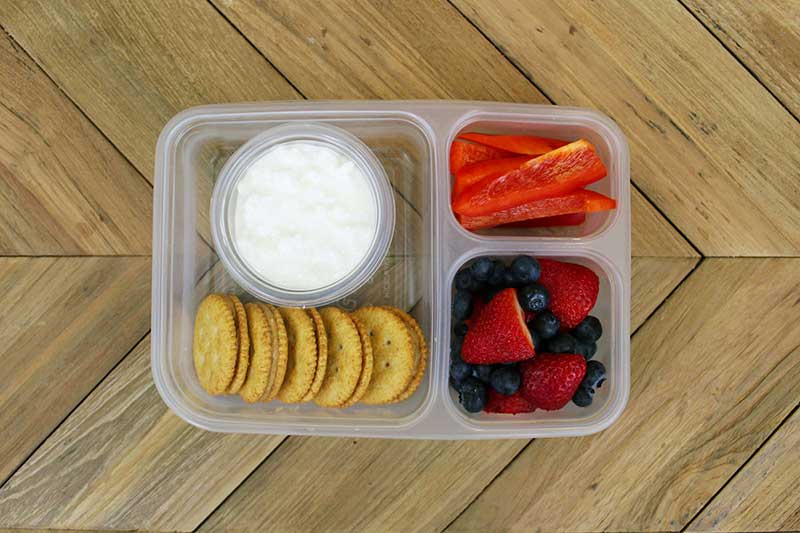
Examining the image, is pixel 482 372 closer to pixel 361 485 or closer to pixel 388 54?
pixel 361 485

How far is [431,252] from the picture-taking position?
36.0 inches

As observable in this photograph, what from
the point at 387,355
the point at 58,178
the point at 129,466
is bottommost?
the point at 129,466

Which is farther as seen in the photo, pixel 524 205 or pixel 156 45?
pixel 156 45

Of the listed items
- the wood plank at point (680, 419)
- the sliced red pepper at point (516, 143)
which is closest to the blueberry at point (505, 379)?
the wood plank at point (680, 419)

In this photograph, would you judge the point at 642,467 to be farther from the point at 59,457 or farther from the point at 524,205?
the point at 59,457

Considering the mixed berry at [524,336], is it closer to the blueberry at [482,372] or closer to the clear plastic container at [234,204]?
the blueberry at [482,372]

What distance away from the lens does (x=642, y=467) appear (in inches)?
39.6

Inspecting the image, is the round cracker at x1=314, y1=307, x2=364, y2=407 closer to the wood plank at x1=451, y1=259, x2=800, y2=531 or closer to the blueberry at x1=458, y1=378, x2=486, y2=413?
the blueberry at x1=458, y1=378, x2=486, y2=413

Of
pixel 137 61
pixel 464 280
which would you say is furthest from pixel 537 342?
pixel 137 61

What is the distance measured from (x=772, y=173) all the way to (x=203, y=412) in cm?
97

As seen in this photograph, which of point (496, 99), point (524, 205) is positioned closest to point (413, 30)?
point (496, 99)

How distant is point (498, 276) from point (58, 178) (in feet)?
2.32

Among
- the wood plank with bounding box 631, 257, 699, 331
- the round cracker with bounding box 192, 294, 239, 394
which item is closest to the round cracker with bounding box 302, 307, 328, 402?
the round cracker with bounding box 192, 294, 239, 394

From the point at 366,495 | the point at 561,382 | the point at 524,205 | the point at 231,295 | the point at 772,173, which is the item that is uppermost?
the point at 772,173
